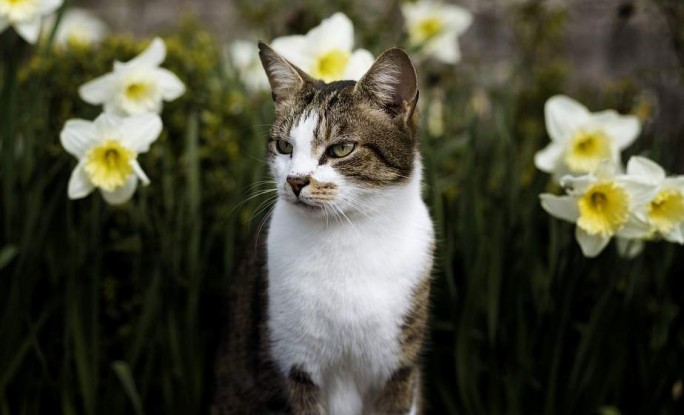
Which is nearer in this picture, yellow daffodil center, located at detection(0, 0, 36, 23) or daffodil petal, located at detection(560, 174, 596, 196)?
daffodil petal, located at detection(560, 174, 596, 196)

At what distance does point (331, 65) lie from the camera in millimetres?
2756

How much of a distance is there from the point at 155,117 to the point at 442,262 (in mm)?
1113

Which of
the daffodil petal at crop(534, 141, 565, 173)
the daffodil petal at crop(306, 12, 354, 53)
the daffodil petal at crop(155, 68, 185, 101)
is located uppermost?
the daffodil petal at crop(306, 12, 354, 53)

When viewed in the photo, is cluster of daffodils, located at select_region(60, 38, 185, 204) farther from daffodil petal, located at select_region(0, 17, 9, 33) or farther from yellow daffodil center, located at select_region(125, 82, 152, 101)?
daffodil petal, located at select_region(0, 17, 9, 33)

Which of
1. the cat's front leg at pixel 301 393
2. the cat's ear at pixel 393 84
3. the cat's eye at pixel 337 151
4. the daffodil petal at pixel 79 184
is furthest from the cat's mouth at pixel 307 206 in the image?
the daffodil petal at pixel 79 184

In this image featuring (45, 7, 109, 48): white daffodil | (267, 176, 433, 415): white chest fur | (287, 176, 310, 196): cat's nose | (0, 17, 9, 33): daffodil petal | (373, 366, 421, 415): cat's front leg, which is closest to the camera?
(287, 176, 310, 196): cat's nose

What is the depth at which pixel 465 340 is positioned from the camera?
2.85 meters

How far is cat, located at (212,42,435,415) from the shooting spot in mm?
2170

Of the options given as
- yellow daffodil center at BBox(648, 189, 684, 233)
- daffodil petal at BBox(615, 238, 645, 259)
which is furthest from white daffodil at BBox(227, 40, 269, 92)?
yellow daffodil center at BBox(648, 189, 684, 233)

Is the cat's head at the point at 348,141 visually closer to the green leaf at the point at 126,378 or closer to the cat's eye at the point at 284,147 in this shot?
the cat's eye at the point at 284,147

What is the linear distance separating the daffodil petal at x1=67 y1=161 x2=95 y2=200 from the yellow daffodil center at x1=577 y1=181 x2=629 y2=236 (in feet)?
4.91

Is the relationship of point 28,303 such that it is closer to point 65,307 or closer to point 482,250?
point 65,307

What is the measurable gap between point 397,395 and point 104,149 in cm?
113

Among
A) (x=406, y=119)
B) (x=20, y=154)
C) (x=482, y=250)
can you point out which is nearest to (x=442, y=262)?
(x=482, y=250)
